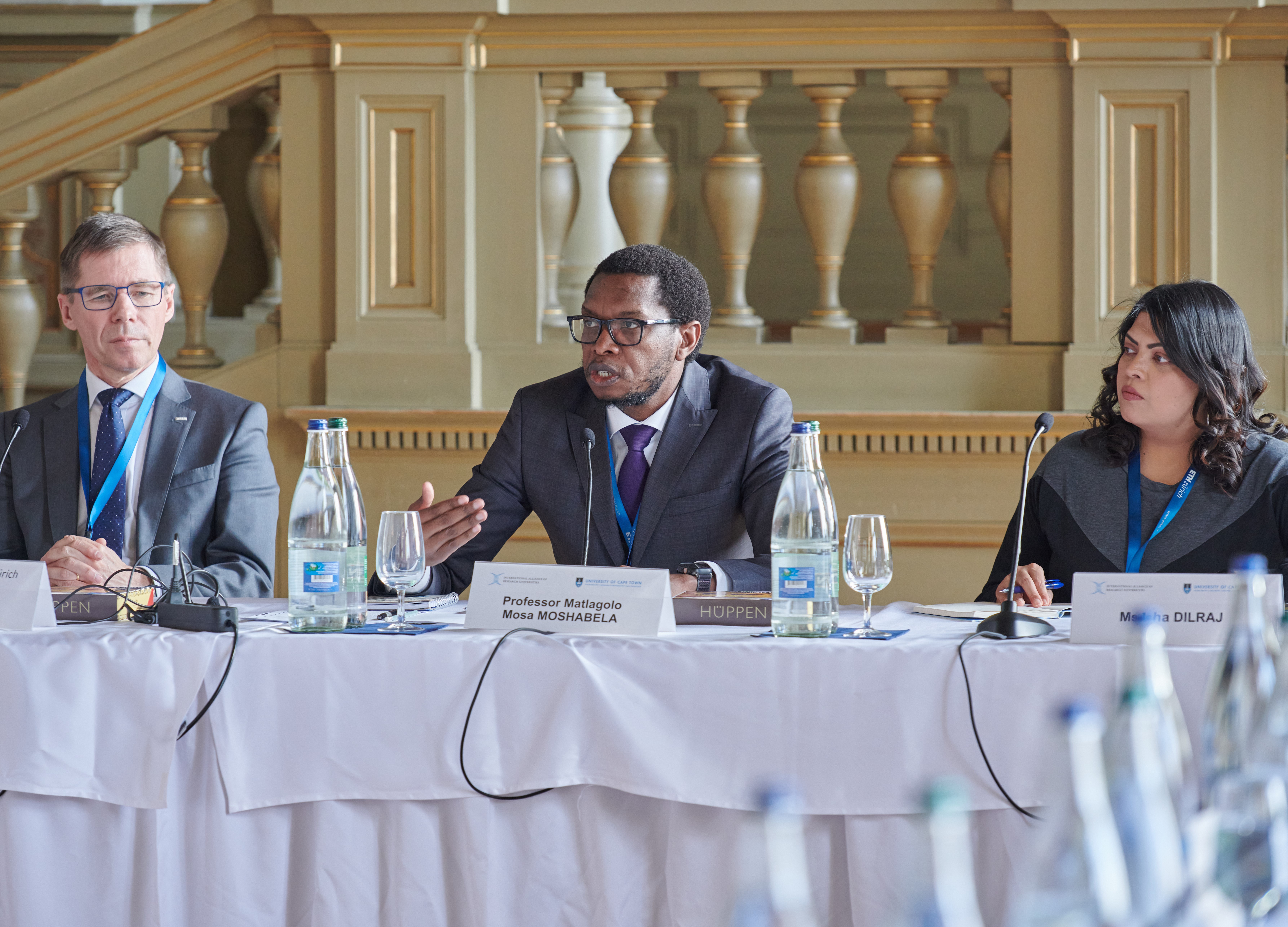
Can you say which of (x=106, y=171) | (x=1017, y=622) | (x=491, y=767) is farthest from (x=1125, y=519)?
(x=106, y=171)

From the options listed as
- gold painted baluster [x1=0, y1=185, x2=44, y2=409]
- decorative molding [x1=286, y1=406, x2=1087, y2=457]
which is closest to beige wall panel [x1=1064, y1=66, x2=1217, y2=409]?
decorative molding [x1=286, y1=406, x2=1087, y2=457]

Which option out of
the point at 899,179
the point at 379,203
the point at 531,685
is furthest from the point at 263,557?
the point at 899,179

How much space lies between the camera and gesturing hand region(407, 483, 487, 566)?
2105 millimetres

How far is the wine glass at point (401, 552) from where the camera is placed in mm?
1865

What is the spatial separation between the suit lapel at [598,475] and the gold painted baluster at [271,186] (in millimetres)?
1294

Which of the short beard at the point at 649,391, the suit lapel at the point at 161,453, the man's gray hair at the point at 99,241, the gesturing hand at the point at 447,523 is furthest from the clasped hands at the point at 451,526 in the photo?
the man's gray hair at the point at 99,241

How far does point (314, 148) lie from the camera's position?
3.52 metres

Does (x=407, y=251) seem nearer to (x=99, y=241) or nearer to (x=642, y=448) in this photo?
(x=99, y=241)

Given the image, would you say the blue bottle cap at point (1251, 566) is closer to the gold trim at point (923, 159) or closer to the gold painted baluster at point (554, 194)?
the gold trim at point (923, 159)

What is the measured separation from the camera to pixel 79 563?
208cm

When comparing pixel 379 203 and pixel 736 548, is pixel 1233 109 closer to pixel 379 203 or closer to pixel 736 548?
pixel 736 548

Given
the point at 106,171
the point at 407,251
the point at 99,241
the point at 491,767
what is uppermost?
the point at 106,171

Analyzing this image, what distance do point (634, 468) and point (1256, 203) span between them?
167 cm

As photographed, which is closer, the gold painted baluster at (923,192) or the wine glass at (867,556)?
the wine glass at (867,556)
